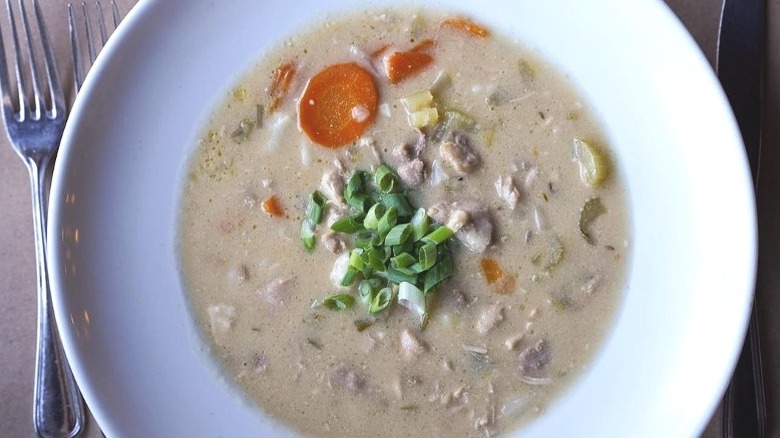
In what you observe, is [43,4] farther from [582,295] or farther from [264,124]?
[582,295]

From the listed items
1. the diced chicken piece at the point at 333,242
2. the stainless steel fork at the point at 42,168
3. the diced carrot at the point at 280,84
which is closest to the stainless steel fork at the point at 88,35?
the stainless steel fork at the point at 42,168

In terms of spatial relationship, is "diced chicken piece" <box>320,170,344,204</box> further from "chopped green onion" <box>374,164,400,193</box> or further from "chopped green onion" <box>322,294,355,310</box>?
"chopped green onion" <box>322,294,355,310</box>

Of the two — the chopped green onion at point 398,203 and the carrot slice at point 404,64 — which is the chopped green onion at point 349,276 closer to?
the chopped green onion at point 398,203

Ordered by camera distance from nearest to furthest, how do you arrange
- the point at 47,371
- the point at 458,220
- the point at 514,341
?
the point at 458,220
the point at 514,341
the point at 47,371

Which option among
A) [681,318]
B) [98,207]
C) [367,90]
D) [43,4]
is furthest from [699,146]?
[43,4]

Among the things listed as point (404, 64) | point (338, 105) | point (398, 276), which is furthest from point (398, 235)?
point (404, 64)

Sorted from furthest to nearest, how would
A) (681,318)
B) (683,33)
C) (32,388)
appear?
1. (32,388)
2. (681,318)
3. (683,33)

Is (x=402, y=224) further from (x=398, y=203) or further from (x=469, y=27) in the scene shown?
(x=469, y=27)
